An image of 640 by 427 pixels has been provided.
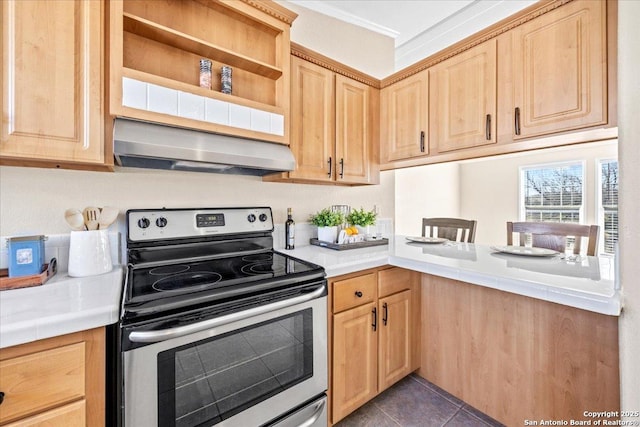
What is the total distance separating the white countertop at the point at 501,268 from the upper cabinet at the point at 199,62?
2.63 feet

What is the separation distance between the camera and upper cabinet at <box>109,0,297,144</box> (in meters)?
1.17

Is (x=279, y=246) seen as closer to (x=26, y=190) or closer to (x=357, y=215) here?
(x=357, y=215)

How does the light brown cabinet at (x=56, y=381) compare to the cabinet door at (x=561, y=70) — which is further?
the cabinet door at (x=561, y=70)

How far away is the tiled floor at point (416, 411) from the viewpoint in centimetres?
161

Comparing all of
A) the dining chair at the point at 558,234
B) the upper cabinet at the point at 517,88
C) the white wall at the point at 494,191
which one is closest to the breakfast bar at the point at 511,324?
the dining chair at the point at 558,234

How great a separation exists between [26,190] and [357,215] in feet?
6.06

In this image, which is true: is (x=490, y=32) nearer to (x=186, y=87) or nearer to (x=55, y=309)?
(x=186, y=87)

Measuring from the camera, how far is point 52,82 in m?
1.02

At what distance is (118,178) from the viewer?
1.41 meters

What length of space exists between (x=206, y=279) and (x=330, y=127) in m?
1.27

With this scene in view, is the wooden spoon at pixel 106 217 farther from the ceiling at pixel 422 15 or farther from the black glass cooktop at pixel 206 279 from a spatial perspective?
the ceiling at pixel 422 15

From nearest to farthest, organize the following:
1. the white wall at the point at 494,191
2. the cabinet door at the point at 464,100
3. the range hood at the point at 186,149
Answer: the range hood at the point at 186,149
the cabinet door at the point at 464,100
the white wall at the point at 494,191

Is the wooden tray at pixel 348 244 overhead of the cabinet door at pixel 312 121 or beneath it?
beneath

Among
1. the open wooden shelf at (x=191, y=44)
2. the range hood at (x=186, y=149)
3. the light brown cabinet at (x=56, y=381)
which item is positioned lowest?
the light brown cabinet at (x=56, y=381)
